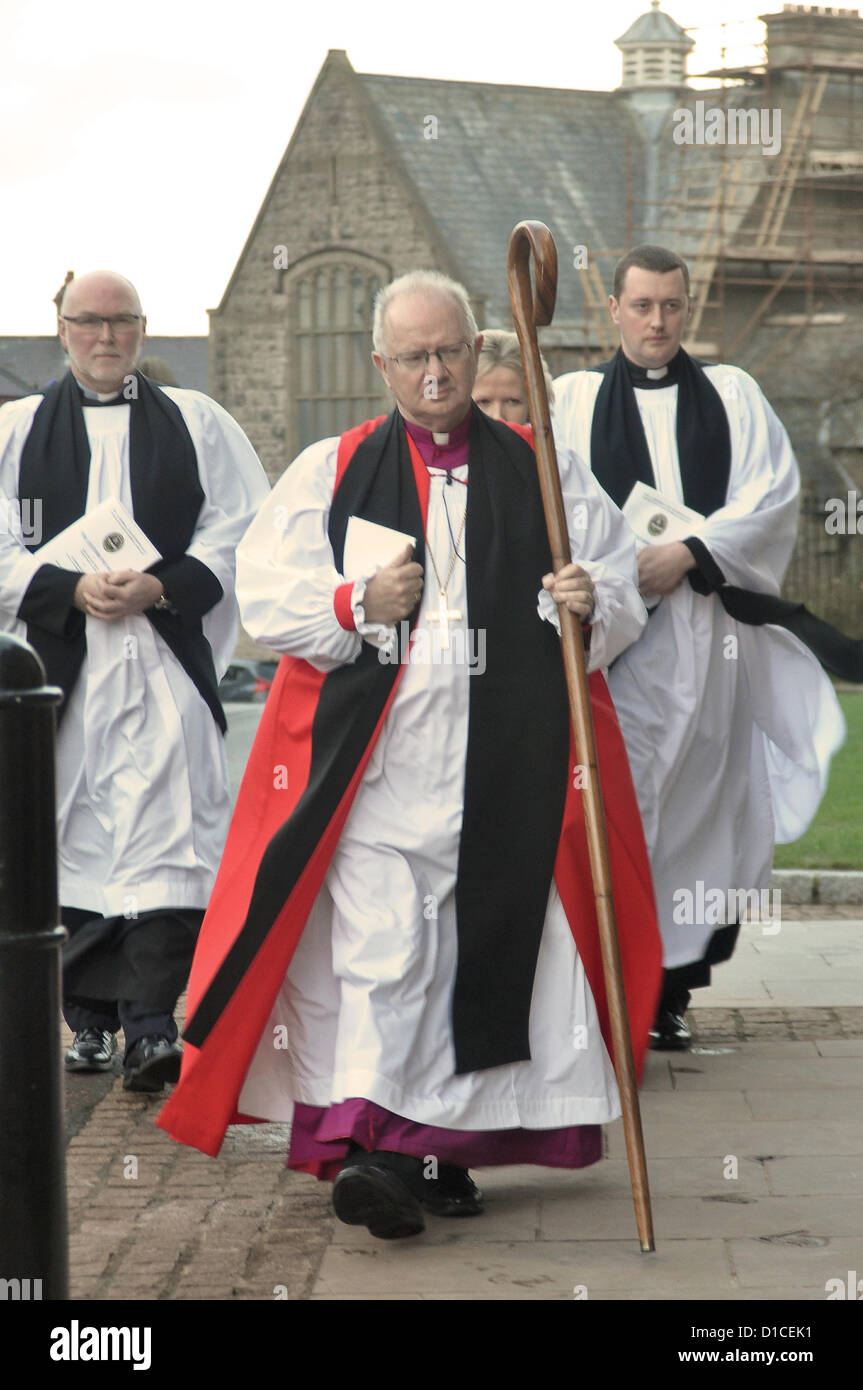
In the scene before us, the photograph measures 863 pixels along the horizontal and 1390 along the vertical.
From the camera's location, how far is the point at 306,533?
4750mm

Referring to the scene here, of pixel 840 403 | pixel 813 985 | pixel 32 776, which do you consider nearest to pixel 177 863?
pixel 813 985

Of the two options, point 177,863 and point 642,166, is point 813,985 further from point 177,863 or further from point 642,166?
point 642,166

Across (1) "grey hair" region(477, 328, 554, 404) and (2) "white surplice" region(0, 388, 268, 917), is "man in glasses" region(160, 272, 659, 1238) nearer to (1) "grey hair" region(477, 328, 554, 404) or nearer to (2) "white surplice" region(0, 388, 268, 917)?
(1) "grey hair" region(477, 328, 554, 404)

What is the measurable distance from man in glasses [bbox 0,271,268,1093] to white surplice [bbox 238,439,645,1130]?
1.28m

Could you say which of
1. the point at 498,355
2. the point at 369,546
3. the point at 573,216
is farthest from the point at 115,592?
the point at 573,216

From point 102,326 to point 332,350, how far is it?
36.2 meters

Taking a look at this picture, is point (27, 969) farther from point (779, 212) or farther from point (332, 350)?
point (332, 350)

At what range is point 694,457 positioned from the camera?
249 inches

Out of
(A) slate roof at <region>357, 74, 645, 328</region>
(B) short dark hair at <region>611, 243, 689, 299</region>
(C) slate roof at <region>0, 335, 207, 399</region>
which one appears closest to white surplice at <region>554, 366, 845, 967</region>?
(B) short dark hair at <region>611, 243, 689, 299</region>

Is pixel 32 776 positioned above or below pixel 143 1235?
above

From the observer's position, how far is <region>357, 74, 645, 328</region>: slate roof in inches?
1574

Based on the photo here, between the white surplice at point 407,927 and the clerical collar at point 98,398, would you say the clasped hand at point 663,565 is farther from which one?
the clerical collar at point 98,398

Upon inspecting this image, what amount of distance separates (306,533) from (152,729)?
156cm

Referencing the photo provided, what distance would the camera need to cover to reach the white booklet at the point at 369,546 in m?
4.64
